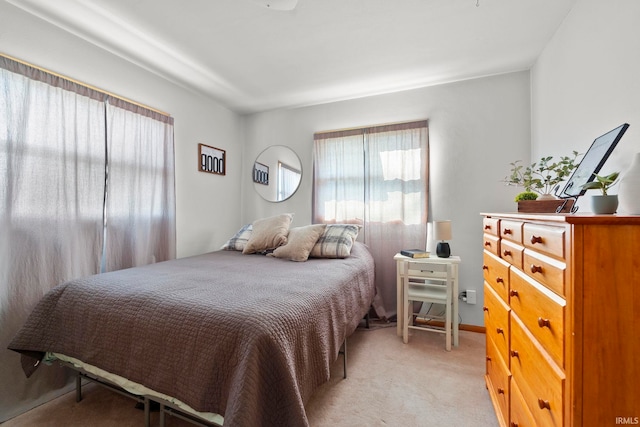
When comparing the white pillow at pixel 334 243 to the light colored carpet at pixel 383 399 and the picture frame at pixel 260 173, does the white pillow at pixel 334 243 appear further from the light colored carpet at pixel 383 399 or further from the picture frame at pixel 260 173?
the picture frame at pixel 260 173

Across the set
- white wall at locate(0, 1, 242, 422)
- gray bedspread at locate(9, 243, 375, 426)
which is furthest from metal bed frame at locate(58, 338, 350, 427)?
white wall at locate(0, 1, 242, 422)

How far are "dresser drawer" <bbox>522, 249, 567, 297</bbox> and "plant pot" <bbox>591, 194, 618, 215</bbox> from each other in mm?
209

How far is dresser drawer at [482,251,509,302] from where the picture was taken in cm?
123

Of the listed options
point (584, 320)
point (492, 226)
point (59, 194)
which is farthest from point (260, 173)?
point (584, 320)

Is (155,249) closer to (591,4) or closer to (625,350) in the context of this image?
(625,350)

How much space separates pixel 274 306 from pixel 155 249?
5.82 ft

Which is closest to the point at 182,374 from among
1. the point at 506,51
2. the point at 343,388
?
the point at 343,388

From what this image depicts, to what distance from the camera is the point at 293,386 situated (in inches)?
39.9

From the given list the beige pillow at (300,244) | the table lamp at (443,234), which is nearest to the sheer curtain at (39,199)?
the beige pillow at (300,244)

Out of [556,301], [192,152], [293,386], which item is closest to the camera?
[556,301]

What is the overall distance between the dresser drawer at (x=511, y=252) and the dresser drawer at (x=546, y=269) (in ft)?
0.15

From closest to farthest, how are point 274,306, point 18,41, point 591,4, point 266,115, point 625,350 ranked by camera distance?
point 625,350 < point 274,306 < point 591,4 < point 18,41 < point 266,115

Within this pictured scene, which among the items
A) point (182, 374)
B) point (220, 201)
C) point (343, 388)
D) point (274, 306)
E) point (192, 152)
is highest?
point (192, 152)

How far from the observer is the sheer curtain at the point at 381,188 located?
9.06ft
